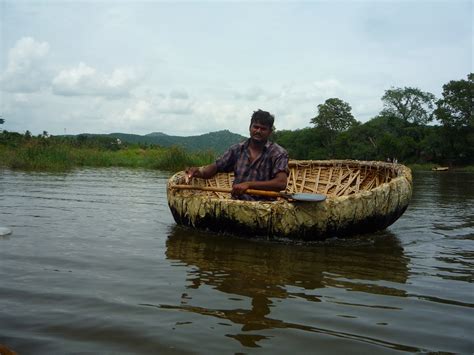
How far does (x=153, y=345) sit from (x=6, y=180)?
920 cm

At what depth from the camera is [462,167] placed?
38344mm

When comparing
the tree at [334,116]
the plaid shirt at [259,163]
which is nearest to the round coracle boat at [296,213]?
the plaid shirt at [259,163]

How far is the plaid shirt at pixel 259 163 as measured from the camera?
4.86 m

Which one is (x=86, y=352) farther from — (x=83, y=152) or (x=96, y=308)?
(x=83, y=152)

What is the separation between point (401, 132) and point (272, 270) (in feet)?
155

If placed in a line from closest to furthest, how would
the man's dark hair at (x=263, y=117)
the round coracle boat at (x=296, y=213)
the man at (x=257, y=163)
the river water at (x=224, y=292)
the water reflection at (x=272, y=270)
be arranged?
the river water at (x=224, y=292) → the water reflection at (x=272, y=270) → the round coracle boat at (x=296, y=213) → the man at (x=257, y=163) → the man's dark hair at (x=263, y=117)

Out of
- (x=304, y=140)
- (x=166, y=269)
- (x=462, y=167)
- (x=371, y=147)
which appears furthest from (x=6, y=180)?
(x=304, y=140)

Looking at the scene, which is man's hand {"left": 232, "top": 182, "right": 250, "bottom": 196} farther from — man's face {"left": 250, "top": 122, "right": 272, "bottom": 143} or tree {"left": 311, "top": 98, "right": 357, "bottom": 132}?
tree {"left": 311, "top": 98, "right": 357, "bottom": 132}

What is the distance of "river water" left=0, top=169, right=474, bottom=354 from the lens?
204 cm

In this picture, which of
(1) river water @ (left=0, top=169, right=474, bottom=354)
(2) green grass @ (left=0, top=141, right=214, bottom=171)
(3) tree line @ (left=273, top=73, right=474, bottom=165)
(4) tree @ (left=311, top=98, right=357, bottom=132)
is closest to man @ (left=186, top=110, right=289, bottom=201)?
(1) river water @ (left=0, top=169, right=474, bottom=354)

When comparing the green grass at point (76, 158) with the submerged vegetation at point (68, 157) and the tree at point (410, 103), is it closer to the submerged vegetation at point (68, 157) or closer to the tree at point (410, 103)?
the submerged vegetation at point (68, 157)

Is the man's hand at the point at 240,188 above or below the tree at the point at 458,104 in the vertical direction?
below

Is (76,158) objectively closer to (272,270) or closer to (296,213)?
(296,213)

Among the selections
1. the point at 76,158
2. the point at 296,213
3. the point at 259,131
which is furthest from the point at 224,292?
the point at 76,158
